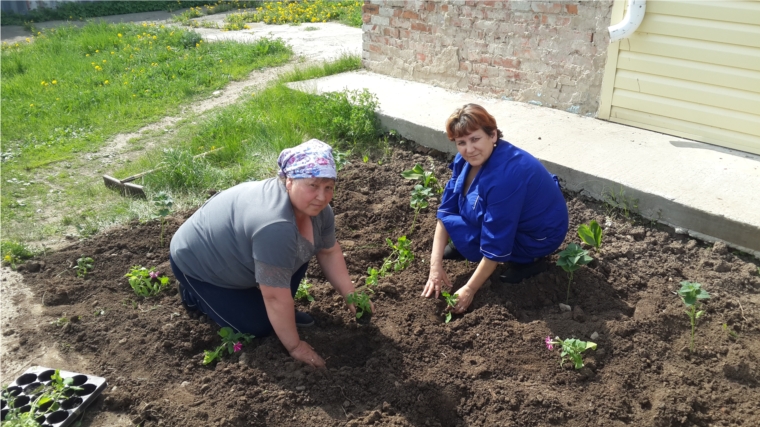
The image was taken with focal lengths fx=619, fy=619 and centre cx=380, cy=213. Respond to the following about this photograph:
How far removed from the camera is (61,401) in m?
2.70

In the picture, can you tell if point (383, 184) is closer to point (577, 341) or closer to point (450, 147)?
point (450, 147)

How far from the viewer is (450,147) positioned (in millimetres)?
5117

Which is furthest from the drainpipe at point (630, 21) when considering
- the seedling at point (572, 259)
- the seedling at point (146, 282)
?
the seedling at point (146, 282)

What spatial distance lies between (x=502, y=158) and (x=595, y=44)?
8.15 feet

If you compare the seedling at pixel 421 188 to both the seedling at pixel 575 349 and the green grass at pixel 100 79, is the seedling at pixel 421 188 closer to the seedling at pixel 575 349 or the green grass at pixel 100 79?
the seedling at pixel 575 349

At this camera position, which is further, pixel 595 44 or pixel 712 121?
pixel 595 44

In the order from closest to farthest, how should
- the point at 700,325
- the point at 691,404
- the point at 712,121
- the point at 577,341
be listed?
the point at 691,404 < the point at 577,341 < the point at 700,325 < the point at 712,121

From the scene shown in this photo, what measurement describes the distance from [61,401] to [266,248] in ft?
3.66

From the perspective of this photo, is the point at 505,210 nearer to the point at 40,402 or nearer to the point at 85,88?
the point at 40,402

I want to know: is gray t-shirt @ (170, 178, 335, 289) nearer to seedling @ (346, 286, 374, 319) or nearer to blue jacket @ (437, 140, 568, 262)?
seedling @ (346, 286, 374, 319)

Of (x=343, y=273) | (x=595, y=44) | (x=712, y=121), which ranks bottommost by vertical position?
(x=343, y=273)

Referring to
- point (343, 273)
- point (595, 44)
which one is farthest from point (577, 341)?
point (595, 44)

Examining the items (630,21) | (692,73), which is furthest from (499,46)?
(692,73)

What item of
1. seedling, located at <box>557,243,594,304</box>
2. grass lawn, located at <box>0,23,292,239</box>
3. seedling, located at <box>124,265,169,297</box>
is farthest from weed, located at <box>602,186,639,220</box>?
grass lawn, located at <box>0,23,292,239</box>
